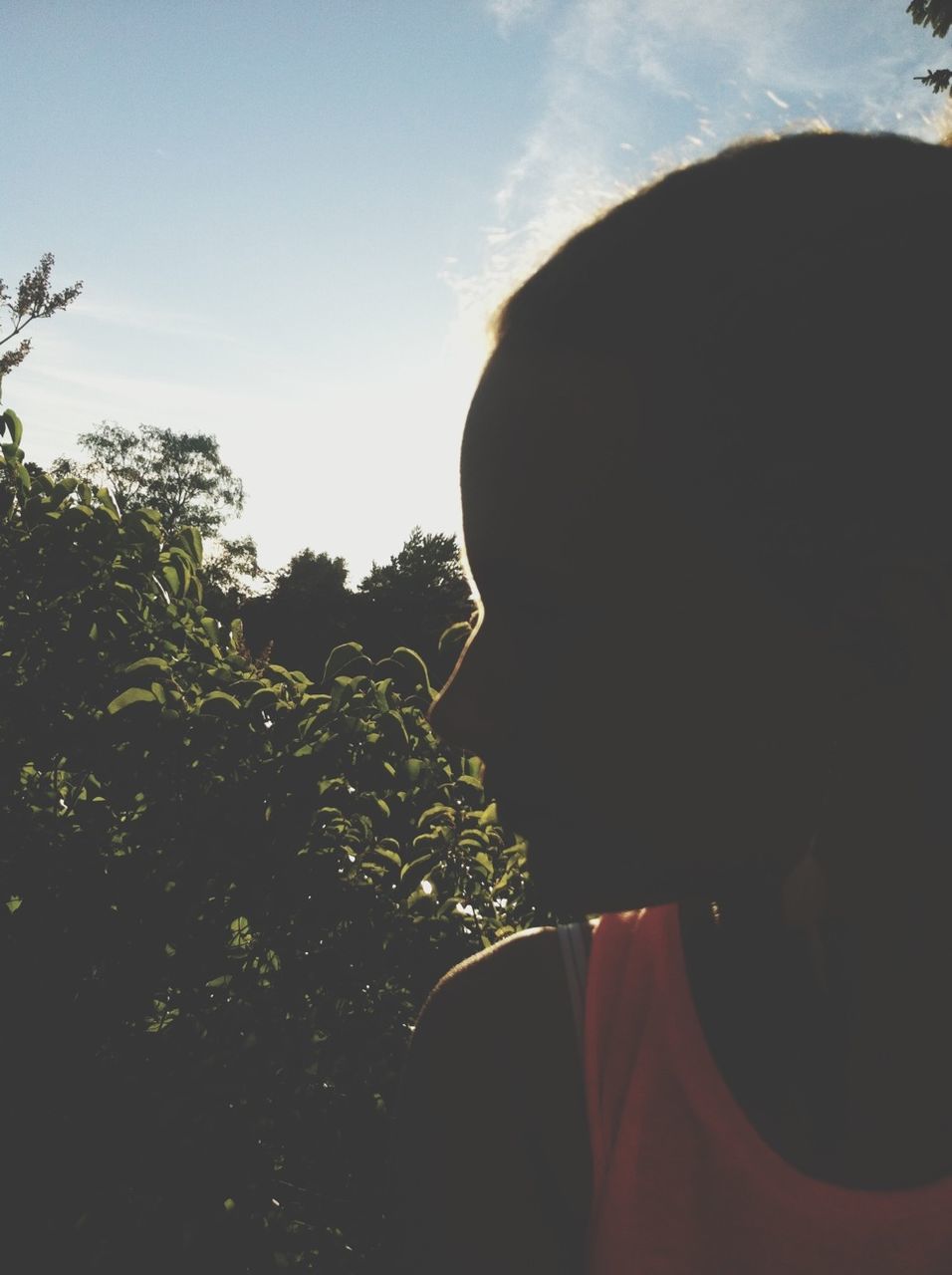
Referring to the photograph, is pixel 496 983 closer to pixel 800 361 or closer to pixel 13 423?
pixel 800 361

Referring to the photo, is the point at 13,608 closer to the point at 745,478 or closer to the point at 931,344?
the point at 745,478

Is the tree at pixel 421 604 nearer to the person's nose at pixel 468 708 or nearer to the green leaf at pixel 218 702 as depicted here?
the green leaf at pixel 218 702

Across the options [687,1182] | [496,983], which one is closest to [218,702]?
[496,983]

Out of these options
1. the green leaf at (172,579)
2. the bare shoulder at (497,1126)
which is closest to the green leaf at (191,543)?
the green leaf at (172,579)

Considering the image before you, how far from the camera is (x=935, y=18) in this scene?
8414mm

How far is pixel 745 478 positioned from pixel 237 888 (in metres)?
1.83

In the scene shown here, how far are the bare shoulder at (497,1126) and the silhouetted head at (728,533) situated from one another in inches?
9.0

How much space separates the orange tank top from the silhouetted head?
8.3 inches

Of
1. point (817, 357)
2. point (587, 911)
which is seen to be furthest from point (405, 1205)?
point (817, 357)

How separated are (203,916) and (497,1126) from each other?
1.39 meters

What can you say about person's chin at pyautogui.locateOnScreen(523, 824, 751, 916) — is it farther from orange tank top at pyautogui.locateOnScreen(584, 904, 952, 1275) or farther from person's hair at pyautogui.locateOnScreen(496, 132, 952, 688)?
person's hair at pyautogui.locateOnScreen(496, 132, 952, 688)

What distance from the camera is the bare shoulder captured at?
110 cm

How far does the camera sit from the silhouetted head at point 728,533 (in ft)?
2.99

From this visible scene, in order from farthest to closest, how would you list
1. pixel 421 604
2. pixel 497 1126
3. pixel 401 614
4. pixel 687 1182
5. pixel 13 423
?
pixel 401 614, pixel 421 604, pixel 13 423, pixel 497 1126, pixel 687 1182
